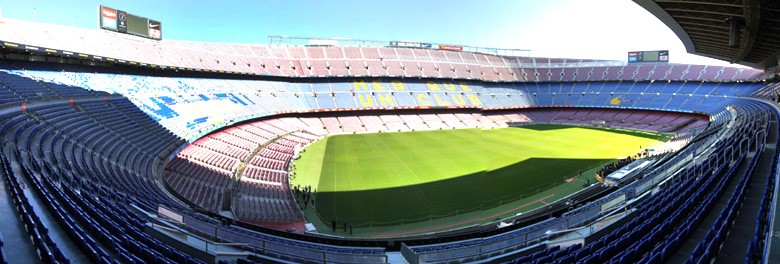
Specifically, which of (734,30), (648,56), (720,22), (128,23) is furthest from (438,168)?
(648,56)

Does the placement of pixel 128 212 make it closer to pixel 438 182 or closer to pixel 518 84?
pixel 438 182

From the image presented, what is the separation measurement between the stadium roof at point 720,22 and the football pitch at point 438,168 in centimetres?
964

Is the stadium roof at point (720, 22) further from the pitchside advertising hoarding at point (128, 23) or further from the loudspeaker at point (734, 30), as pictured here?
the pitchside advertising hoarding at point (128, 23)

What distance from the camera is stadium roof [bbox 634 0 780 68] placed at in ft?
44.6

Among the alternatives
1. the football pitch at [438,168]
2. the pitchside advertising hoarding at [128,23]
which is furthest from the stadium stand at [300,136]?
the football pitch at [438,168]

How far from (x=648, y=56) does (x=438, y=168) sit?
181 ft

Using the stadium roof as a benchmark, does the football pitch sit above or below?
below

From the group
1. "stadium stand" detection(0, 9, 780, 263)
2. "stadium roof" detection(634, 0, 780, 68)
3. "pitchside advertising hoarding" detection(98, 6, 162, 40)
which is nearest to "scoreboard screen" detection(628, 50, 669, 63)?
"stadium stand" detection(0, 9, 780, 263)

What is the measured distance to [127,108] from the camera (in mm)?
27172

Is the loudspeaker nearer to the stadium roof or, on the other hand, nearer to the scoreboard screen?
the stadium roof

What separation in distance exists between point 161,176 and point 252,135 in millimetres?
18611

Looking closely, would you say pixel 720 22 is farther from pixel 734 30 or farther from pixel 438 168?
pixel 438 168

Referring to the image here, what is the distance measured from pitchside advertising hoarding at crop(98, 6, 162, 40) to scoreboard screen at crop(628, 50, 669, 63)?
67.3m

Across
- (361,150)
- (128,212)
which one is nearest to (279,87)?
(361,150)
